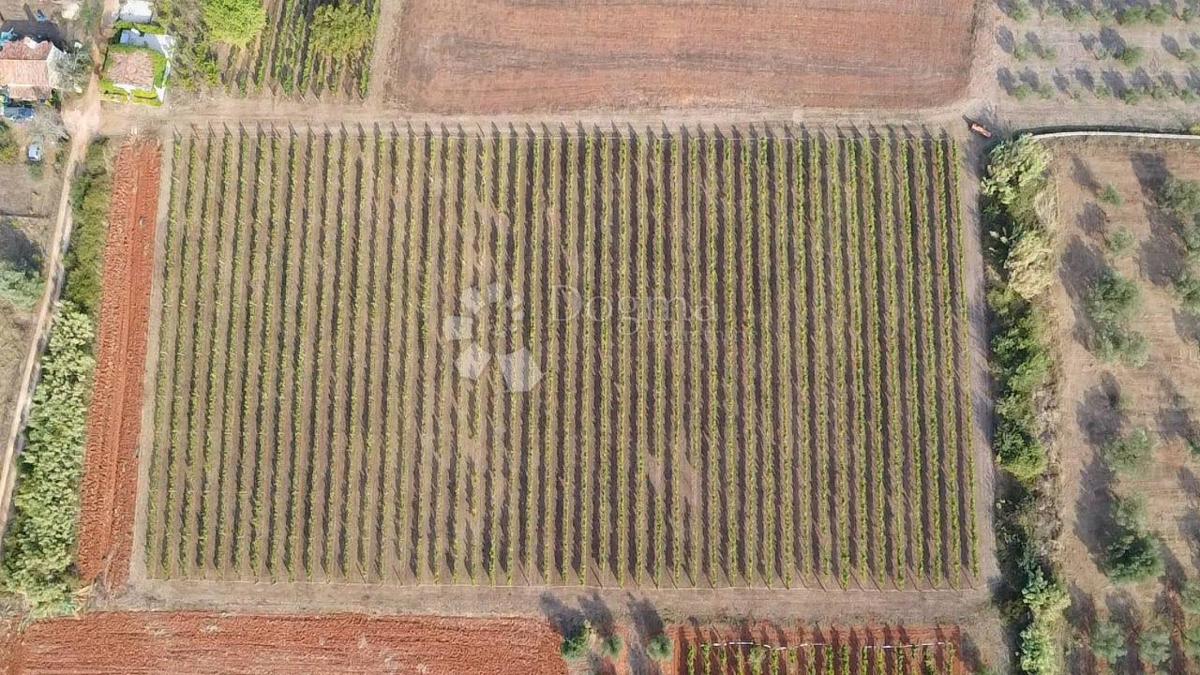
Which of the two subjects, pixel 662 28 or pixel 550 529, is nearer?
pixel 550 529

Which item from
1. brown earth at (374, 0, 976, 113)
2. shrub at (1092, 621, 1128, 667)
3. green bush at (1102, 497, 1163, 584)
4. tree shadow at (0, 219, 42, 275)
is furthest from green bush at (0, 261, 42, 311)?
shrub at (1092, 621, 1128, 667)

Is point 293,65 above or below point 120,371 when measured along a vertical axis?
above

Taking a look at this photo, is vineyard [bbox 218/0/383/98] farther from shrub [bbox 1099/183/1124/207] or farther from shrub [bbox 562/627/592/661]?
shrub [bbox 1099/183/1124/207]

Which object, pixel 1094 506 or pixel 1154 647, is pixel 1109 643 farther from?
pixel 1094 506

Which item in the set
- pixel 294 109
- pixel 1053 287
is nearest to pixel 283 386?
pixel 294 109

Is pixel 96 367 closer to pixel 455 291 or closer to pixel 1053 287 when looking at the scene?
pixel 455 291

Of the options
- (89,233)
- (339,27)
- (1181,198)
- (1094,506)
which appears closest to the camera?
(1094,506)

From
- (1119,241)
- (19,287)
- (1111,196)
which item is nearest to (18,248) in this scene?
(19,287)
